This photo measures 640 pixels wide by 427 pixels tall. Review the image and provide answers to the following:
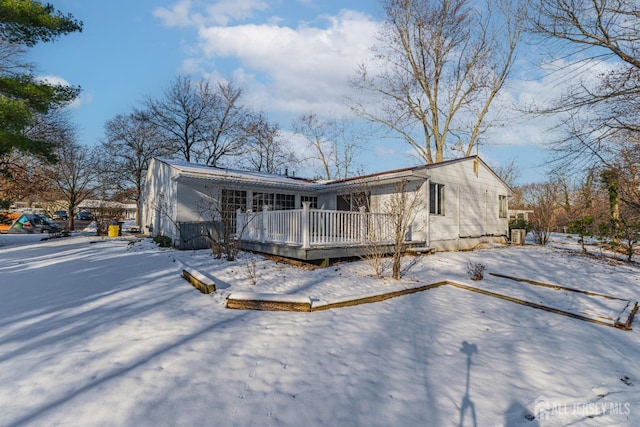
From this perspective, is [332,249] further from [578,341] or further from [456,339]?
[578,341]

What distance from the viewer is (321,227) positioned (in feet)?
26.0

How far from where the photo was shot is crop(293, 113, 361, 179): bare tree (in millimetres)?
30672

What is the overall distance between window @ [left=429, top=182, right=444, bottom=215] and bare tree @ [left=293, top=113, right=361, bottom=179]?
1986 cm

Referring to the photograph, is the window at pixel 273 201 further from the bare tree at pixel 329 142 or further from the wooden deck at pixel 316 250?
the bare tree at pixel 329 142

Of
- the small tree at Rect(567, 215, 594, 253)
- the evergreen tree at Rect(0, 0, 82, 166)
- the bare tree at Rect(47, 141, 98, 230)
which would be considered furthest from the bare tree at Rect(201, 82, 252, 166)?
the small tree at Rect(567, 215, 594, 253)

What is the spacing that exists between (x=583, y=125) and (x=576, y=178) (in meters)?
1.85

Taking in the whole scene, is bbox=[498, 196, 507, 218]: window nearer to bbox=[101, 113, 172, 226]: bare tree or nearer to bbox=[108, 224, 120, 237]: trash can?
bbox=[108, 224, 120, 237]: trash can

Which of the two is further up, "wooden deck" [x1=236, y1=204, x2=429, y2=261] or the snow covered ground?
"wooden deck" [x1=236, y1=204, x2=429, y2=261]

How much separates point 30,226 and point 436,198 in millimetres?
24105

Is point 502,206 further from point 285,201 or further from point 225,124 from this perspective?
point 225,124

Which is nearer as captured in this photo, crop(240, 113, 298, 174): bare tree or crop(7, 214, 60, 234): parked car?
crop(7, 214, 60, 234): parked car

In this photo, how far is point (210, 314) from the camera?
4.23 metres

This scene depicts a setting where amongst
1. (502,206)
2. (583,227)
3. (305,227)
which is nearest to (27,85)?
(305,227)

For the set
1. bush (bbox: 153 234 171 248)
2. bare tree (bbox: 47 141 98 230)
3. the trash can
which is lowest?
bush (bbox: 153 234 171 248)
